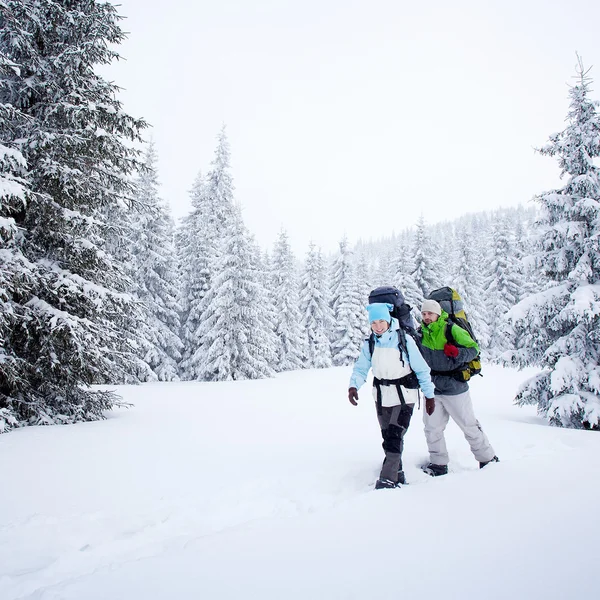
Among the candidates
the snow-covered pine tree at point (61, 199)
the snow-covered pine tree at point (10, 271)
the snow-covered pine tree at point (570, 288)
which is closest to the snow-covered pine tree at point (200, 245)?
the snow-covered pine tree at point (61, 199)

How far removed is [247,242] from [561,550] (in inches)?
981

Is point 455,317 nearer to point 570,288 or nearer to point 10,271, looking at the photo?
point 570,288

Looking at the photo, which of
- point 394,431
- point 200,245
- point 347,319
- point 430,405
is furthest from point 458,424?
point 347,319

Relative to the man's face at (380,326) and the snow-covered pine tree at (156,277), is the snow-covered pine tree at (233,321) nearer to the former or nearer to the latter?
the snow-covered pine tree at (156,277)

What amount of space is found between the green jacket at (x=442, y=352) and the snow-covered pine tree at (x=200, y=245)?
2173cm

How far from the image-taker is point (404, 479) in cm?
471

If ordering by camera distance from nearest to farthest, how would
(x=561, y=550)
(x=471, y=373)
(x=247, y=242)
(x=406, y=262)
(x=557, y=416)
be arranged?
(x=561, y=550)
(x=471, y=373)
(x=557, y=416)
(x=247, y=242)
(x=406, y=262)

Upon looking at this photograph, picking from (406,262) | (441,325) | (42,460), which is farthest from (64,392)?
(406,262)

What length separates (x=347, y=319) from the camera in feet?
133

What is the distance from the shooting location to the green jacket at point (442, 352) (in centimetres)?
507

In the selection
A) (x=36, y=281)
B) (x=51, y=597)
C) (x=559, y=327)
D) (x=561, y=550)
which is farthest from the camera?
(x=559, y=327)

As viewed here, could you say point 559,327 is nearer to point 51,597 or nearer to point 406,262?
point 51,597

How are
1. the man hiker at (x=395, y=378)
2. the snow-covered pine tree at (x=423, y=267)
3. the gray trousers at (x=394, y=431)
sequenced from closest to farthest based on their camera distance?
Result: the gray trousers at (x=394, y=431) < the man hiker at (x=395, y=378) < the snow-covered pine tree at (x=423, y=267)

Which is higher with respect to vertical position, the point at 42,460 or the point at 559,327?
the point at 559,327
